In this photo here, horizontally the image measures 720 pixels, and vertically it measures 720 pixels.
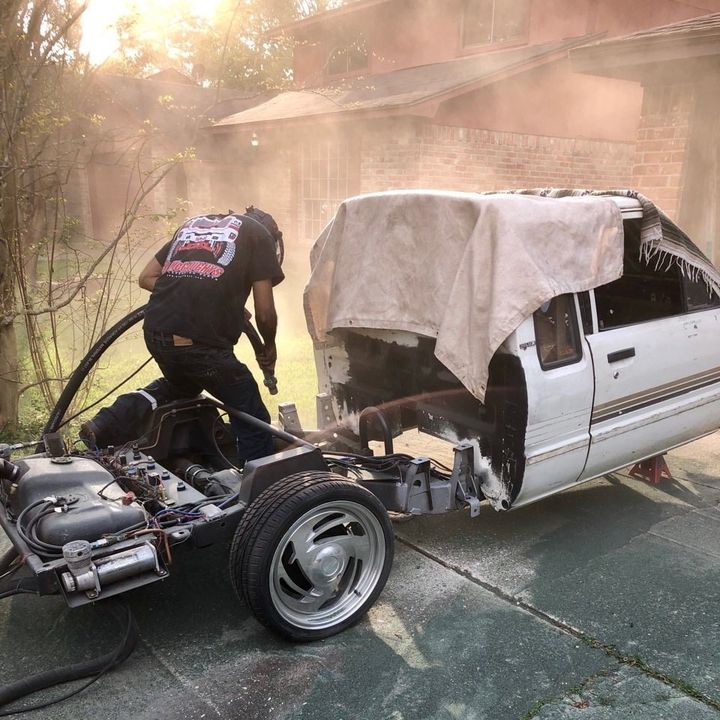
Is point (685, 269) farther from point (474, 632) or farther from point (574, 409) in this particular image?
point (474, 632)

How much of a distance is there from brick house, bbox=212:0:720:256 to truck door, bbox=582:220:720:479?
241 inches

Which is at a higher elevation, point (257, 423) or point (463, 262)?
point (463, 262)

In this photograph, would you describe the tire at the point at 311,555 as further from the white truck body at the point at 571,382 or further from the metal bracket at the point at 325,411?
the metal bracket at the point at 325,411

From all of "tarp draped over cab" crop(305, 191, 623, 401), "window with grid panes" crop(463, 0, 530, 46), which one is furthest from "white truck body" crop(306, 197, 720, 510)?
"window with grid panes" crop(463, 0, 530, 46)

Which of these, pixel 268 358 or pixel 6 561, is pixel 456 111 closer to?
pixel 268 358

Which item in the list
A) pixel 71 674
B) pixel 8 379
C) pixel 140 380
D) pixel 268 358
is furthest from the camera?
pixel 140 380

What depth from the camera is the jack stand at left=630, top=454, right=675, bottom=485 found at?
15.6 ft

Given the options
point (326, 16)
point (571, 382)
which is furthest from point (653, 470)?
point (326, 16)

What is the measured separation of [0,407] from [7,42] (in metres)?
2.89

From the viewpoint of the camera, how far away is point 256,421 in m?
3.72

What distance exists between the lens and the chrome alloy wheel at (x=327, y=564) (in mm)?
2982

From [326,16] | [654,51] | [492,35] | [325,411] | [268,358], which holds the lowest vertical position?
[325,411]

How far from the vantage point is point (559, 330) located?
11.9 ft

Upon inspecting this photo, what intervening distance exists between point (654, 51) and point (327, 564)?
6310 mm
